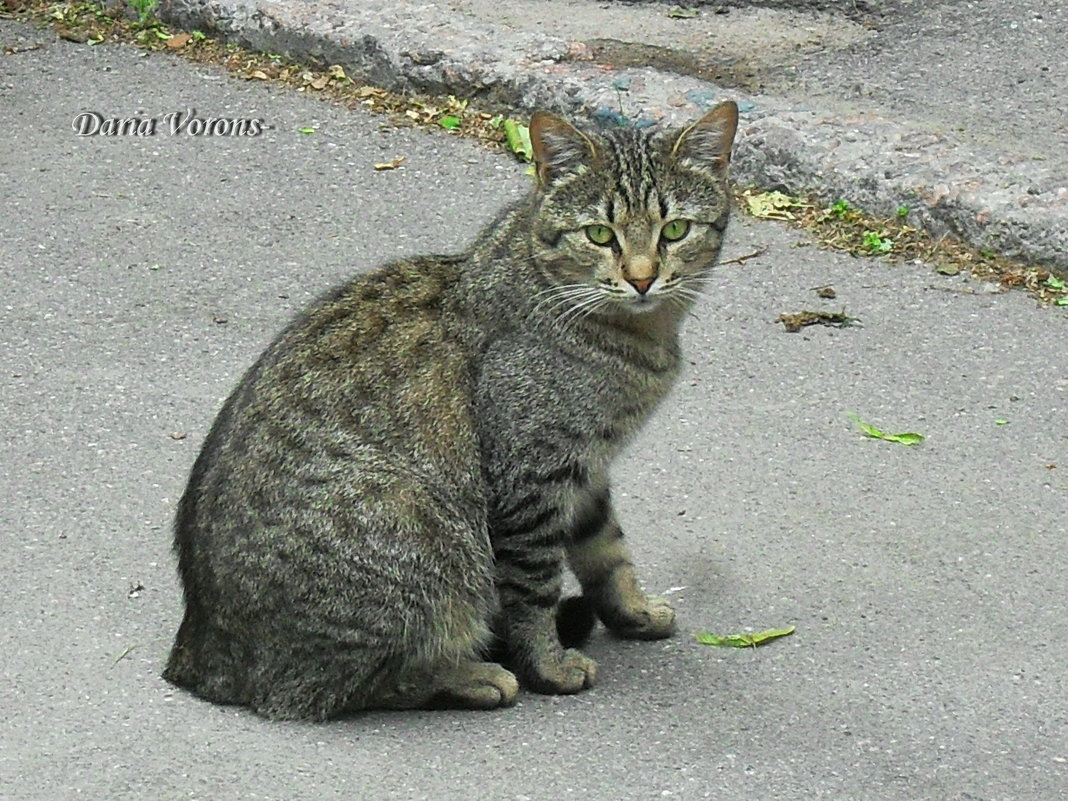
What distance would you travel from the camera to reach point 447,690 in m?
4.22

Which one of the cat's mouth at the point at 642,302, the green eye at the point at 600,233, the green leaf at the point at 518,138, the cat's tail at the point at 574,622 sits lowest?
the cat's tail at the point at 574,622

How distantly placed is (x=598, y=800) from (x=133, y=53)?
5815 mm

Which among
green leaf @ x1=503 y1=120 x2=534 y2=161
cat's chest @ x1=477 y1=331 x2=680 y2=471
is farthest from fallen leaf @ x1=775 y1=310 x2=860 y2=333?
cat's chest @ x1=477 y1=331 x2=680 y2=471

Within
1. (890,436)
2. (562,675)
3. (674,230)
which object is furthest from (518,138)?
(562,675)

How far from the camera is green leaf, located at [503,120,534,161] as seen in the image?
7344 mm

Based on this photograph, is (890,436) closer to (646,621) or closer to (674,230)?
(646,621)

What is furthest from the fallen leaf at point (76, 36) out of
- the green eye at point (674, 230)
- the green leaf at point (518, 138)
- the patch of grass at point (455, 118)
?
the green eye at point (674, 230)

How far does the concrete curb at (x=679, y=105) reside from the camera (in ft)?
21.3

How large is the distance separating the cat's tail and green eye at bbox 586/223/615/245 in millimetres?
1015

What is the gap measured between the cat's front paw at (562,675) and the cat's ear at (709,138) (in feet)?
4.34

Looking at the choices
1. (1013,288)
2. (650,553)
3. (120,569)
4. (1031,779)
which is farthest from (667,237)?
(1013,288)

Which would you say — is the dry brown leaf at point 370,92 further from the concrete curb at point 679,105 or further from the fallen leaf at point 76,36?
the fallen leaf at point 76,36

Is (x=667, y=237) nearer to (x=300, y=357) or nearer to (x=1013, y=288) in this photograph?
(x=300, y=357)

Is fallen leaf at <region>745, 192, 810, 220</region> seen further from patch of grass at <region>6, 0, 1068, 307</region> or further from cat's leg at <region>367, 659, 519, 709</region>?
cat's leg at <region>367, 659, 519, 709</region>
